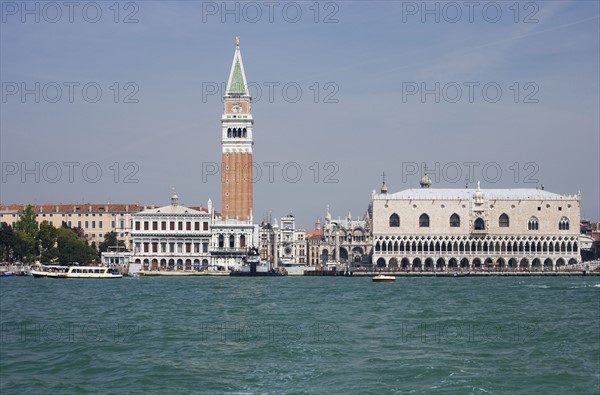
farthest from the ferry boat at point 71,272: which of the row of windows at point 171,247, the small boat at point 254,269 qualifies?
the row of windows at point 171,247

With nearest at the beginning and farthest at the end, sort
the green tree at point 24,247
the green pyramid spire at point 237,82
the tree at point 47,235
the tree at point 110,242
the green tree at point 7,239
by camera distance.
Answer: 1. the green tree at point 7,239
2. the green tree at point 24,247
3. the tree at point 47,235
4. the tree at point 110,242
5. the green pyramid spire at point 237,82

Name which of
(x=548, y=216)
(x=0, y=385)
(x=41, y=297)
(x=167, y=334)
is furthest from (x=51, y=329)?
(x=548, y=216)

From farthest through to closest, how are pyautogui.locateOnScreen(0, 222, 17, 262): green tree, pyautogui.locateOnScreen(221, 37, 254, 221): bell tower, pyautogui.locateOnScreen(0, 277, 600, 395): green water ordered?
1. pyautogui.locateOnScreen(221, 37, 254, 221): bell tower
2. pyautogui.locateOnScreen(0, 222, 17, 262): green tree
3. pyautogui.locateOnScreen(0, 277, 600, 395): green water

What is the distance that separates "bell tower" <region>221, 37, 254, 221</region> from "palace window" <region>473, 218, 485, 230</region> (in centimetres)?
2433

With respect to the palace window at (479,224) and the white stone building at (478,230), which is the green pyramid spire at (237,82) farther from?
the palace window at (479,224)

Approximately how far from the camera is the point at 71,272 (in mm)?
80125

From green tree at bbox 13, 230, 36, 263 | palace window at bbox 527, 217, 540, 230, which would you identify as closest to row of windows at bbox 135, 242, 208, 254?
green tree at bbox 13, 230, 36, 263

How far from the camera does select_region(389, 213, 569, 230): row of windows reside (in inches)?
3794

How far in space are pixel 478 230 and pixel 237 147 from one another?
91.6ft

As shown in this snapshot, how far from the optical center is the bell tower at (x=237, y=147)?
3915 inches

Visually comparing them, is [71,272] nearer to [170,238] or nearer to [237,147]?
[170,238]

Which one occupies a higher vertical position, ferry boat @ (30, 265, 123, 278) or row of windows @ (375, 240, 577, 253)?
row of windows @ (375, 240, 577, 253)

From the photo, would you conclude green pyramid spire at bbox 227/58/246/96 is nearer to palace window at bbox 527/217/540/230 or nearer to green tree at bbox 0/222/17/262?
green tree at bbox 0/222/17/262

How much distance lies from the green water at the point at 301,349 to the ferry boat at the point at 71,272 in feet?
127
